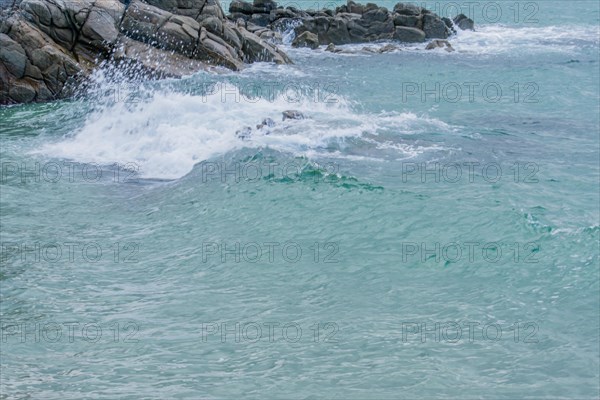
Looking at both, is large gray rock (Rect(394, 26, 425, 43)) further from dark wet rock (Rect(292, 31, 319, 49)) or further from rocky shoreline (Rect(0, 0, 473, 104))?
rocky shoreline (Rect(0, 0, 473, 104))

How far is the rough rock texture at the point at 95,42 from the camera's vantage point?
2411cm

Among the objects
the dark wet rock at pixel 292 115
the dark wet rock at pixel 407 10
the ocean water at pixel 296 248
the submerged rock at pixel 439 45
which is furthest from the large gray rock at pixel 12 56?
the dark wet rock at pixel 407 10

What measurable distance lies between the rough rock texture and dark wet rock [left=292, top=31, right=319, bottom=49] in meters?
5.86

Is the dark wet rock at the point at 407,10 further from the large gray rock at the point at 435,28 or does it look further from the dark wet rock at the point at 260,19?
the dark wet rock at the point at 260,19

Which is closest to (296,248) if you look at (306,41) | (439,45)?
(306,41)

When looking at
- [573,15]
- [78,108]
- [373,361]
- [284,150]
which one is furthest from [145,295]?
[573,15]

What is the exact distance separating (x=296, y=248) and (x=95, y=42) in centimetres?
1537

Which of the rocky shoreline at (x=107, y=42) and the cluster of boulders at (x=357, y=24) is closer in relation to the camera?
the rocky shoreline at (x=107, y=42)

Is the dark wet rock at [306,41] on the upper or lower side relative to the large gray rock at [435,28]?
lower

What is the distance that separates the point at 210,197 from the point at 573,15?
36.2 metres

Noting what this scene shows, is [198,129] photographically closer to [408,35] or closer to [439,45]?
[439,45]

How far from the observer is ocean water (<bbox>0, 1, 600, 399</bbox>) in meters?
9.38

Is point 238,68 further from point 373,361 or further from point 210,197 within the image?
point 373,361

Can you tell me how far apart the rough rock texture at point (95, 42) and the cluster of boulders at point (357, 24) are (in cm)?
769
